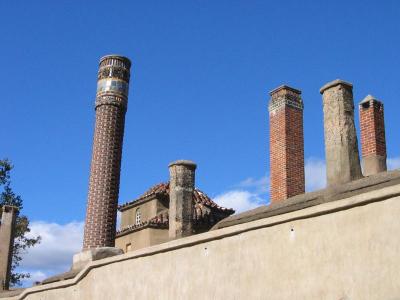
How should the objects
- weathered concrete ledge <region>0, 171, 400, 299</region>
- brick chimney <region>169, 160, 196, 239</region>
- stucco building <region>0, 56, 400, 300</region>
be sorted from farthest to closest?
brick chimney <region>169, 160, 196, 239</region>
weathered concrete ledge <region>0, 171, 400, 299</region>
stucco building <region>0, 56, 400, 300</region>

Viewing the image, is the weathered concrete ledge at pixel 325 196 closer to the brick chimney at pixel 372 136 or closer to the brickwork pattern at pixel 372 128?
the brick chimney at pixel 372 136

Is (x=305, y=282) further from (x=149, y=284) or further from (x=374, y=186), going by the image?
(x=149, y=284)

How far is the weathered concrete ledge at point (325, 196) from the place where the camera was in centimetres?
633

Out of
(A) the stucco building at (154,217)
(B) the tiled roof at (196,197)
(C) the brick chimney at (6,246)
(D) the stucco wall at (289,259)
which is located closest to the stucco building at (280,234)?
(D) the stucco wall at (289,259)

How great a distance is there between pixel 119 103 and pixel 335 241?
310 inches

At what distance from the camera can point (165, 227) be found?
21.2m

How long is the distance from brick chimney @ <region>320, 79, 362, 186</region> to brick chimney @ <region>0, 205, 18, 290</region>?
918 cm

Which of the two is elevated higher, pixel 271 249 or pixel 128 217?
pixel 128 217

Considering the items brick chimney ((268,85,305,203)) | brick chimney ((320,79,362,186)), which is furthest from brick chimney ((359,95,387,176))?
brick chimney ((320,79,362,186))

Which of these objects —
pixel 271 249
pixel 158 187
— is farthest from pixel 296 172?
pixel 158 187

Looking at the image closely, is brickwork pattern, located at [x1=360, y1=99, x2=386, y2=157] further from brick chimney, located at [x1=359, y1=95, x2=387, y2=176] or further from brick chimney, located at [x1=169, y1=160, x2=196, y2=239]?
brick chimney, located at [x1=169, y1=160, x2=196, y2=239]

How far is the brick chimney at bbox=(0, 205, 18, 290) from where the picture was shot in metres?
14.3

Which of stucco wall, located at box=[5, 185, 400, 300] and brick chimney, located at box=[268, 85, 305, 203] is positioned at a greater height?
brick chimney, located at box=[268, 85, 305, 203]

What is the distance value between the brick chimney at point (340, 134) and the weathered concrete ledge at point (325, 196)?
0.47 meters
